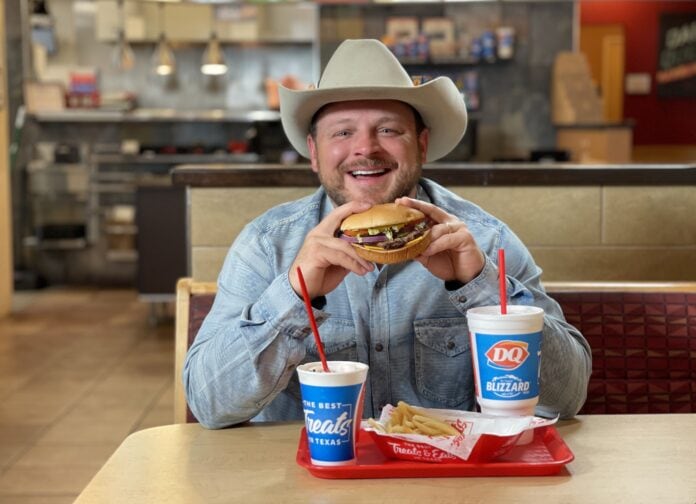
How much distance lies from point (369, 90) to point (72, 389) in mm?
3769

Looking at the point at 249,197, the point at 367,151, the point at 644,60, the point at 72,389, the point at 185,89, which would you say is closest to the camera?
the point at 367,151

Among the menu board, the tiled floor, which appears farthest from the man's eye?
the menu board

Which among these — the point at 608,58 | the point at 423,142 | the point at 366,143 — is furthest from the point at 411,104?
the point at 608,58

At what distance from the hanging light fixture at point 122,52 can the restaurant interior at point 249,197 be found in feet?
0.12

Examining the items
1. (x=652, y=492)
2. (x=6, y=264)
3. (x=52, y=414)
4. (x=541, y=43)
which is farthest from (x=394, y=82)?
(x=541, y=43)

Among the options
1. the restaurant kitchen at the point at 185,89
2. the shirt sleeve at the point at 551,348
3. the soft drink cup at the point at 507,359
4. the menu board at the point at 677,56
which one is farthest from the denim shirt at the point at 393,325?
the menu board at the point at 677,56

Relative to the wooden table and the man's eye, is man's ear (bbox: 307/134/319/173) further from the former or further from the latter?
the wooden table

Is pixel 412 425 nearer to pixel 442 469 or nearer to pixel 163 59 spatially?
pixel 442 469

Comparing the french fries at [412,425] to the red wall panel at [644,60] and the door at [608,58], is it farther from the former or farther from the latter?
the door at [608,58]

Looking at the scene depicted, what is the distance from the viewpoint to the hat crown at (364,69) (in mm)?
1860

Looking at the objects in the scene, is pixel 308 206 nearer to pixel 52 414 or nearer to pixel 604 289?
Answer: pixel 604 289

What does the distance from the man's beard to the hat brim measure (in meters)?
0.15

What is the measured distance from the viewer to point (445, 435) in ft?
4.47

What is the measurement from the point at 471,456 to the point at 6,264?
277 inches
